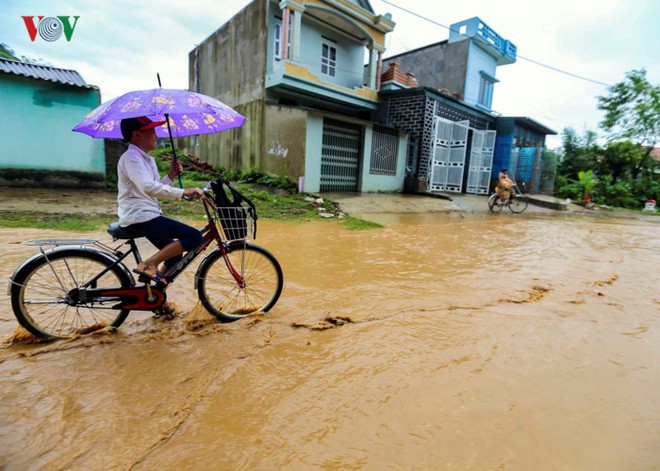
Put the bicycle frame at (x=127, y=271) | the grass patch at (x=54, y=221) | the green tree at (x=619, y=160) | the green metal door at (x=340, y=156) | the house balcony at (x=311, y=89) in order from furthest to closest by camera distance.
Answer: the green tree at (x=619, y=160)
the house balcony at (x=311, y=89)
the green metal door at (x=340, y=156)
the grass patch at (x=54, y=221)
the bicycle frame at (x=127, y=271)

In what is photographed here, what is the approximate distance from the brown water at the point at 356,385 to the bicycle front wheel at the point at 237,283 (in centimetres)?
16

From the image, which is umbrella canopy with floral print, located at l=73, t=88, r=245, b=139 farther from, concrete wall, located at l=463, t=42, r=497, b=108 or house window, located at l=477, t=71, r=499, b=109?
house window, located at l=477, t=71, r=499, b=109

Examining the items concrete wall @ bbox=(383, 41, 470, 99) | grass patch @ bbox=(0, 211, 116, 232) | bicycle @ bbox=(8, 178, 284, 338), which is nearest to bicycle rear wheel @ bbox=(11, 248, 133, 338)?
bicycle @ bbox=(8, 178, 284, 338)

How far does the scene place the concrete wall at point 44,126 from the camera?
855cm

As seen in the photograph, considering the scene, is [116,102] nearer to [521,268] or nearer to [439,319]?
[439,319]

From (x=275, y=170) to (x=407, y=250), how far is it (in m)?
7.27

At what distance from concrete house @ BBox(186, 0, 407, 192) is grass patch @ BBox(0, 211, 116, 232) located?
576cm

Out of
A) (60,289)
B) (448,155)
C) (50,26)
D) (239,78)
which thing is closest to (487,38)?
(448,155)

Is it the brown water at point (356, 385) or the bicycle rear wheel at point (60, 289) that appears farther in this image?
the bicycle rear wheel at point (60, 289)

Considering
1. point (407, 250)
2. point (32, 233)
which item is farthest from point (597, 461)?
point (32, 233)

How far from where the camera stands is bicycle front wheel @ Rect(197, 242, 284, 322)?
2.98 metres

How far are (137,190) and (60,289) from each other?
3.07 ft

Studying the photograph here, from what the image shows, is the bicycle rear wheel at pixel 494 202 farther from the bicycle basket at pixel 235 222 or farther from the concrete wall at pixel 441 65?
the bicycle basket at pixel 235 222

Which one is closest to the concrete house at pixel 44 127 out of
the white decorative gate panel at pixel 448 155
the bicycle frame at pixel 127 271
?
the bicycle frame at pixel 127 271
